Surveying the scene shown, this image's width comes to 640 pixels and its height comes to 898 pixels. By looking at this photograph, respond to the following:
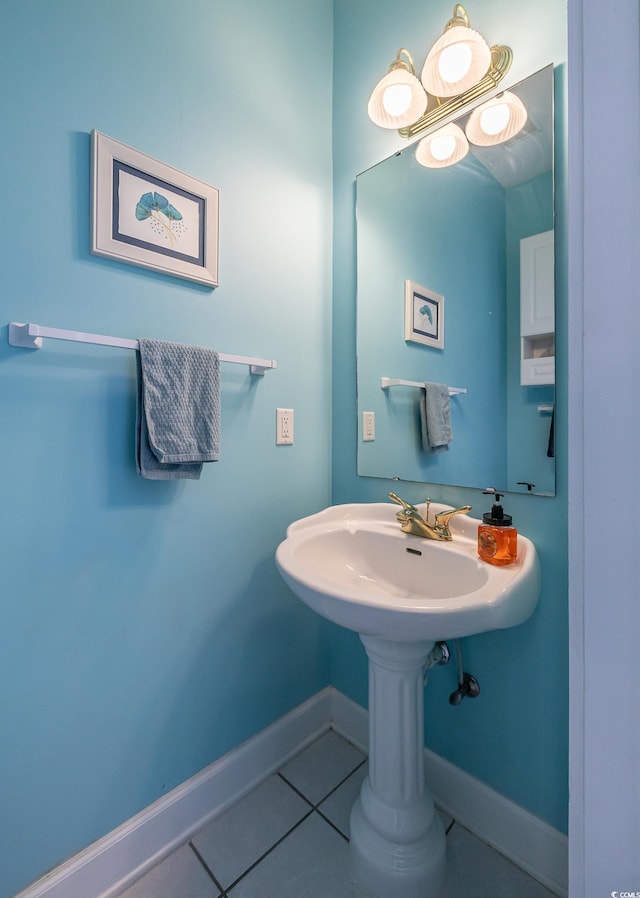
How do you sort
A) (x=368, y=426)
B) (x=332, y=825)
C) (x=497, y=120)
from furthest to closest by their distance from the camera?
(x=368, y=426)
(x=332, y=825)
(x=497, y=120)

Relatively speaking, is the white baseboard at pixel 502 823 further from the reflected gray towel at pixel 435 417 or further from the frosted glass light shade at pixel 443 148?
the frosted glass light shade at pixel 443 148

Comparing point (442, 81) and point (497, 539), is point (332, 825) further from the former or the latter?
point (442, 81)

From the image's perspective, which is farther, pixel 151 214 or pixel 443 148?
pixel 443 148

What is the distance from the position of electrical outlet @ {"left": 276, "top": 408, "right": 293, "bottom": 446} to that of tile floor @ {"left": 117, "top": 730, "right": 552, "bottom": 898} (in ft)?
3.68

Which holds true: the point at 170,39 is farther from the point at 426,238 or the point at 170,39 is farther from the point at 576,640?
the point at 576,640

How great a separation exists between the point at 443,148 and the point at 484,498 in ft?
3.41

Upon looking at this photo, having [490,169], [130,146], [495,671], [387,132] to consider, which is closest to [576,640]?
[495,671]

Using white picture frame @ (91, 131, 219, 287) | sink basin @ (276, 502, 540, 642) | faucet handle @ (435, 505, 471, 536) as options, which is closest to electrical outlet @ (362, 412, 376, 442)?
sink basin @ (276, 502, 540, 642)

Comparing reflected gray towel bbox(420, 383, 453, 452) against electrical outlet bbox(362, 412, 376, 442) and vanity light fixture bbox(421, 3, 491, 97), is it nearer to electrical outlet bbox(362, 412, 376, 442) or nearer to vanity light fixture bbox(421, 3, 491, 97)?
electrical outlet bbox(362, 412, 376, 442)

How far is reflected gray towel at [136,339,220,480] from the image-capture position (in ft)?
2.98

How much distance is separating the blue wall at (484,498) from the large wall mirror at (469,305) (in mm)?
41

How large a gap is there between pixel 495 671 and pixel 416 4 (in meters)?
2.01

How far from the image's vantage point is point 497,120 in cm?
99

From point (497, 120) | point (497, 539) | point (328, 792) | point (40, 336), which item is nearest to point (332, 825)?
point (328, 792)
